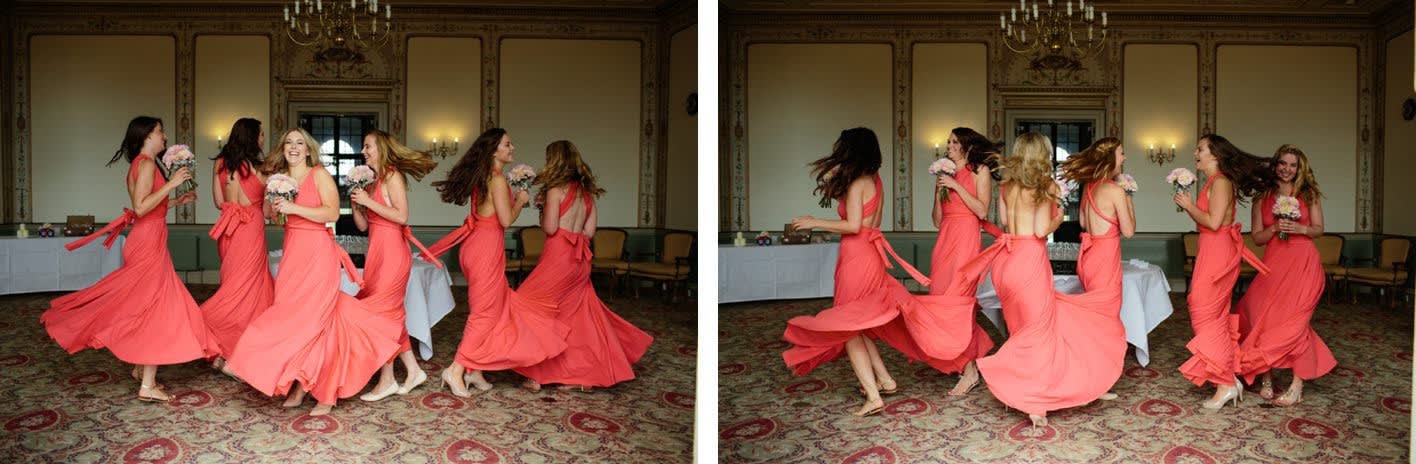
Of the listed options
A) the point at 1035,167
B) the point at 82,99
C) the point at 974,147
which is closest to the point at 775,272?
the point at 974,147

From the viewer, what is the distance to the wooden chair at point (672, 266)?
9.37 m

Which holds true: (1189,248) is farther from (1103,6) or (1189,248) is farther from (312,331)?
(312,331)

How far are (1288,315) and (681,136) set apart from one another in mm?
6753

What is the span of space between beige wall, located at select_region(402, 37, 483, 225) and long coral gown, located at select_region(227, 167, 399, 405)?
6661 mm

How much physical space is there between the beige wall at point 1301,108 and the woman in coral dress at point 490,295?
8.92 m

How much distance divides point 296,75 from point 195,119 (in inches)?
48.9

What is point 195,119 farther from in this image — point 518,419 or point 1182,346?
point 1182,346

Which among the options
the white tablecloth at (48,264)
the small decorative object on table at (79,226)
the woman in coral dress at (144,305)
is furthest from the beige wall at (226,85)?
the woman in coral dress at (144,305)

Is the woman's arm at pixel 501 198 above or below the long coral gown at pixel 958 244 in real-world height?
above

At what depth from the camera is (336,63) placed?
36.5ft

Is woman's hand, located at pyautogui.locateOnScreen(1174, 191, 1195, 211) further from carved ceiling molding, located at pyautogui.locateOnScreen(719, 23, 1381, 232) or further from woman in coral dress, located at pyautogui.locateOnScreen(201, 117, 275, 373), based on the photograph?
carved ceiling molding, located at pyautogui.locateOnScreen(719, 23, 1381, 232)

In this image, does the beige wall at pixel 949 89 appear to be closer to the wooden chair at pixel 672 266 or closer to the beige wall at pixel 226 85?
the wooden chair at pixel 672 266

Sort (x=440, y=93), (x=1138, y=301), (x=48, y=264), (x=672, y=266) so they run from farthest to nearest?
(x=440, y=93), (x=672, y=266), (x=48, y=264), (x=1138, y=301)

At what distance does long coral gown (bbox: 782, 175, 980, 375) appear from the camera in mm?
4547
